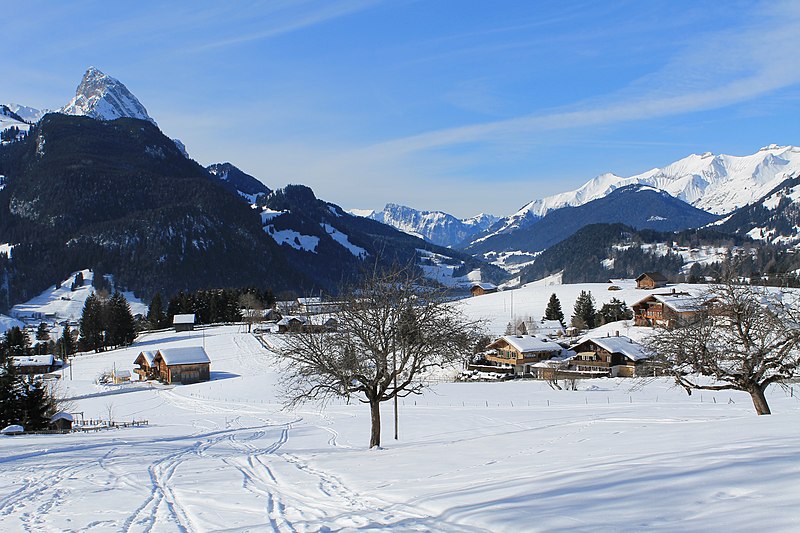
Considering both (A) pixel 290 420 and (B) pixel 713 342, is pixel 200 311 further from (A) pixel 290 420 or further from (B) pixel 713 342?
(B) pixel 713 342

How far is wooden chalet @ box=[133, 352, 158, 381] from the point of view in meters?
80.6

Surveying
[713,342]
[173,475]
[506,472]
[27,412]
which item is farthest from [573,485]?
[27,412]

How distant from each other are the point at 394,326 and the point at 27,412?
28.9 meters

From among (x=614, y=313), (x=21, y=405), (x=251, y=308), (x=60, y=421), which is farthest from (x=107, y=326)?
(x=614, y=313)

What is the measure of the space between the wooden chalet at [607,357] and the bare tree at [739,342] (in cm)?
5173

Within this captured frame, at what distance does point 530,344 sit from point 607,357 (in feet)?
34.3

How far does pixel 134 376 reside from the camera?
84.7m

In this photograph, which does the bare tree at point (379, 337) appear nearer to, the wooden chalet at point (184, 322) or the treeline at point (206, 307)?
the wooden chalet at point (184, 322)

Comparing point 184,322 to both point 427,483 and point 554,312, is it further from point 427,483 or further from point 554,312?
point 427,483

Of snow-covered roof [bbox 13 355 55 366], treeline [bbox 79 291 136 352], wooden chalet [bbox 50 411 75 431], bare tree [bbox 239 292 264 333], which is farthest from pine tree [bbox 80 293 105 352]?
wooden chalet [bbox 50 411 75 431]

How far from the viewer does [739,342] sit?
22.2 m

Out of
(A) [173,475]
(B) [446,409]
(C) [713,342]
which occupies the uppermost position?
(C) [713,342]

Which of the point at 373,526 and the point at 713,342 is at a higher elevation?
the point at 713,342

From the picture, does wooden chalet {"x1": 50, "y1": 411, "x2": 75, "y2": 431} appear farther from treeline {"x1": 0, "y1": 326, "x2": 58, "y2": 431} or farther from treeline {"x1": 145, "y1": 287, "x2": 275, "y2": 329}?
treeline {"x1": 145, "y1": 287, "x2": 275, "y2": 329}
